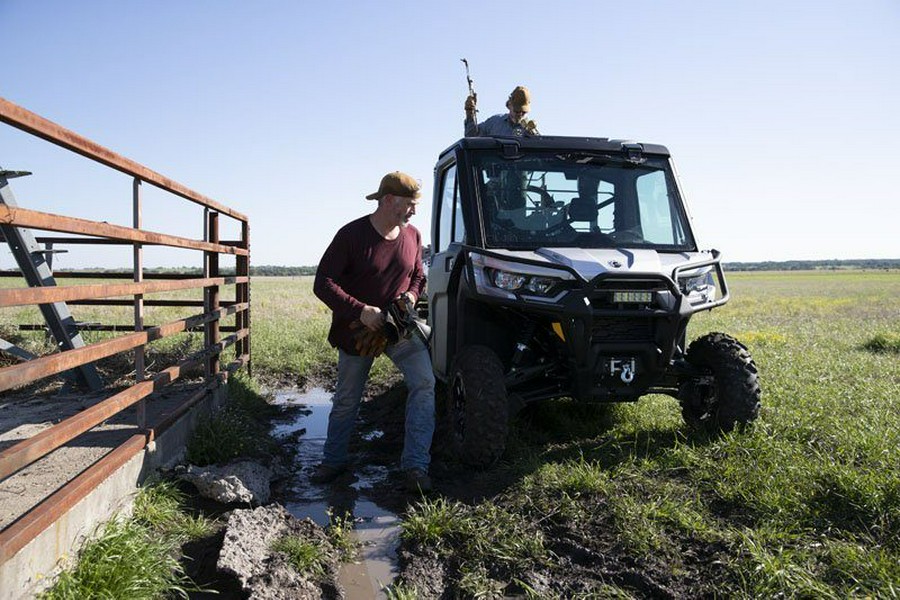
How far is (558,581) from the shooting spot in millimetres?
3309

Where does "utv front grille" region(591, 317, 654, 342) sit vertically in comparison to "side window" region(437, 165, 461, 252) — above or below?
below

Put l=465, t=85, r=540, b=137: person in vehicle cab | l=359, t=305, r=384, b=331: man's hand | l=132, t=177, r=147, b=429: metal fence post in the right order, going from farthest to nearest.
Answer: l=465, t=85, r=540, b=137: person in vehicle cab < l=359, t=305, r=384, b=331: man's hand < l=132, t=177, r=147, b=429: metal fence post

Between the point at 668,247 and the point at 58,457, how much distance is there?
4423mm

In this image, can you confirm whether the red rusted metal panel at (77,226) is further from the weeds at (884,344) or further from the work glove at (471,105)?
the weeds at (884,344)

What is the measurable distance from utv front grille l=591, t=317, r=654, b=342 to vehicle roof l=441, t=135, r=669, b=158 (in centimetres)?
153

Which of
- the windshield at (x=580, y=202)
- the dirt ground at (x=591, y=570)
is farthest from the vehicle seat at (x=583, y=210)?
the dirt ground at (x=591, y=570)

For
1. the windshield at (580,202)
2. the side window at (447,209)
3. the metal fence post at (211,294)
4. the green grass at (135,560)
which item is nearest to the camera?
the green grass at (135,560)

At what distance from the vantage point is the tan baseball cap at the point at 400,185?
188 inches

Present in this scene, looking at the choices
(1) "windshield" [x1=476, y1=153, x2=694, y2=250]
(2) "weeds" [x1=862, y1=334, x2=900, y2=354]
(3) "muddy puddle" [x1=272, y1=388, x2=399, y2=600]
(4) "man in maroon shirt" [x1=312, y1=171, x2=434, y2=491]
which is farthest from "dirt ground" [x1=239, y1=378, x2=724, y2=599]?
(2) "weeds" [x1=862, y1=334, x2=900, y2=354]

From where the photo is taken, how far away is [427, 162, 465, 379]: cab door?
550 centimetres

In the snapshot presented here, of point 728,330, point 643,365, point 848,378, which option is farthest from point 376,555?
point 728,330

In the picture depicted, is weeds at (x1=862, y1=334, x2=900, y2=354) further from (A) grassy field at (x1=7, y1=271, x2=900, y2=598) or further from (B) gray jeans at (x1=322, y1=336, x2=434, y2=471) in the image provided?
(B) gray jeans at (x1=322, y1=336, x2=434, y2=471)

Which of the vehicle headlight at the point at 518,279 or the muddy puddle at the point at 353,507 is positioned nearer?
the muddy puddle at the point at 353,507

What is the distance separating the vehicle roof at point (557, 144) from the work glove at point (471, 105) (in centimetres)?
209
